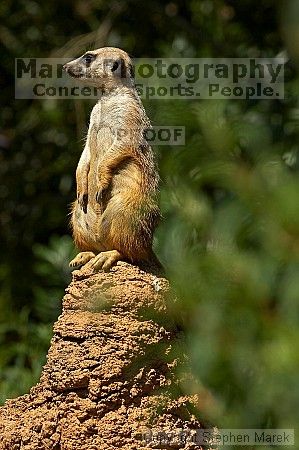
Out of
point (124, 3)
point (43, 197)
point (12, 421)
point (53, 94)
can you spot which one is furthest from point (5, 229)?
point (12, 421)

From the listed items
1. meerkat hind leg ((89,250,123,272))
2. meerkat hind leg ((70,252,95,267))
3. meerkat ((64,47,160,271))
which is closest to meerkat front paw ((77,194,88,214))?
meerkat ((64,47,160,271))

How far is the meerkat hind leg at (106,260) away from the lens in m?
1.89

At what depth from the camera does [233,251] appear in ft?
1.86

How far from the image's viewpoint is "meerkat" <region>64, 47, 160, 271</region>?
6.57 ft

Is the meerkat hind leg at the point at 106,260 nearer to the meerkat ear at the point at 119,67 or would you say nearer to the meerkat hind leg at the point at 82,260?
the meerkat hind leg at the point at 82,260

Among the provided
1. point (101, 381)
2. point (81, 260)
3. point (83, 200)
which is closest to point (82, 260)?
point (81, 260)

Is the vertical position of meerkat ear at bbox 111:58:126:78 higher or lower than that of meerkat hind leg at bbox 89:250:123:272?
higher

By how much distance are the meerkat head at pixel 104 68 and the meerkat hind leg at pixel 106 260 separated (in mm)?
399

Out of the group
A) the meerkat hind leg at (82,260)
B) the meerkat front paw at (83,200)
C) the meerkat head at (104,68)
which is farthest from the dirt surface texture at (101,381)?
the meerkat head at (104,68)

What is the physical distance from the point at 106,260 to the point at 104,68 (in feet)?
1.50

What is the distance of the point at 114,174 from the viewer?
2.06 metres

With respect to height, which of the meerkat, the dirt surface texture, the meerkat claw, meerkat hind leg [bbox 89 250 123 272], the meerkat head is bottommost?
the dirt surface texture

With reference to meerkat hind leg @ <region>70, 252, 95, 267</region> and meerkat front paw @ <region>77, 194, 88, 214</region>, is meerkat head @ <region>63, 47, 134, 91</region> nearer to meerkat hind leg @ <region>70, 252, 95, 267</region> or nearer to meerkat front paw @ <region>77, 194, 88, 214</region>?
meerkat front paw @ <region>77, 194, 88, 214</region>

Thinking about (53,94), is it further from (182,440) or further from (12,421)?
(182,440)
